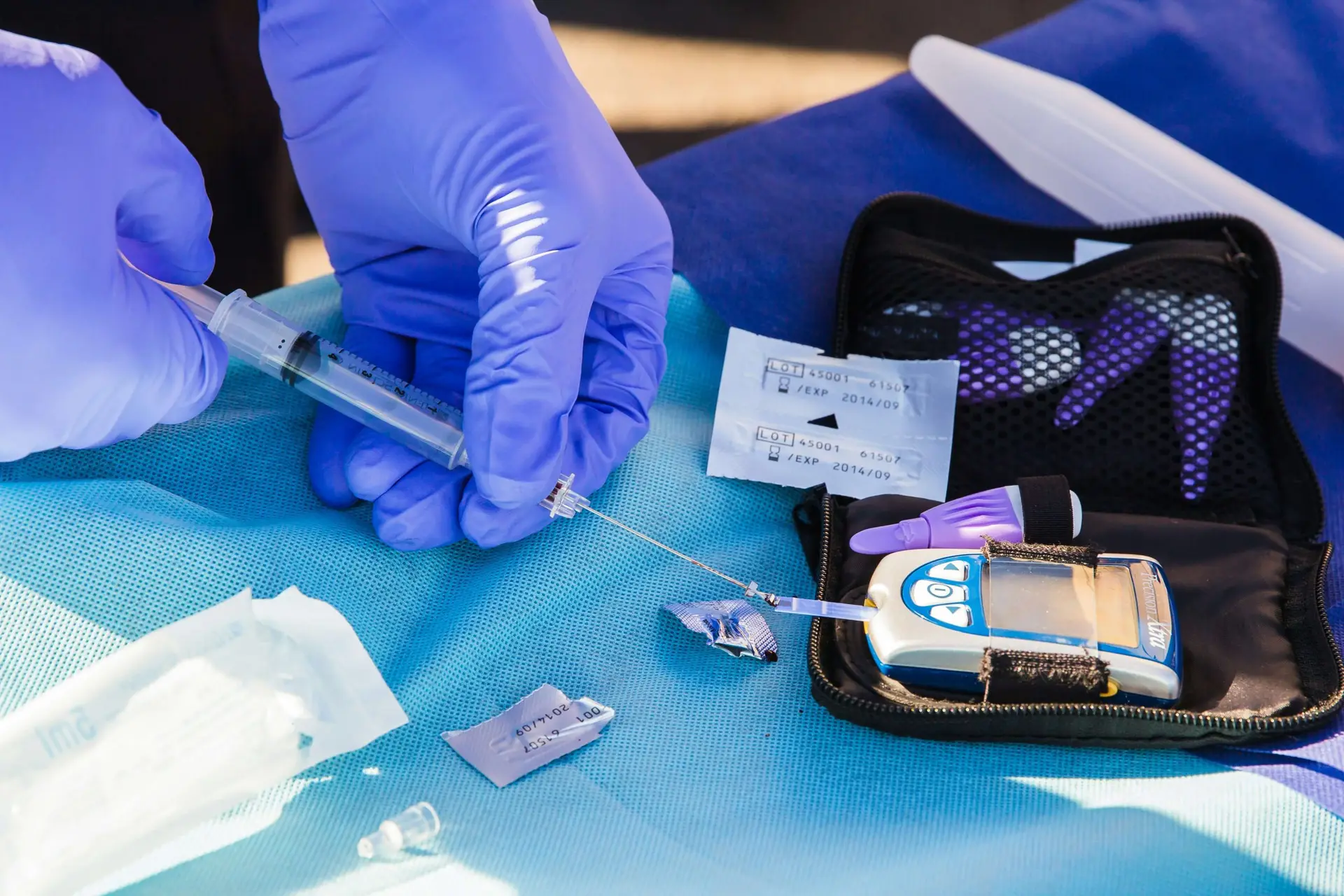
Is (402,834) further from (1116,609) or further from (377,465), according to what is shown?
(1116,609)

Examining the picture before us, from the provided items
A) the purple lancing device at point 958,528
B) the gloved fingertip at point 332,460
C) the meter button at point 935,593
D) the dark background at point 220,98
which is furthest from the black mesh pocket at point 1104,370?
the dark background at point 220,98

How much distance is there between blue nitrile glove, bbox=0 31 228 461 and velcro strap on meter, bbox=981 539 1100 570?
0.72m

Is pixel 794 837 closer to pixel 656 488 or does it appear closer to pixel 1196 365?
pixel 656 488

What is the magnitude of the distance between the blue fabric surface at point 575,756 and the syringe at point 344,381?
84 mm

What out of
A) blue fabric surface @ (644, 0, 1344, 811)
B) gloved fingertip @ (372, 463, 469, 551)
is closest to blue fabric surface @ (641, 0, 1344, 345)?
blue fabric surface @ (644, 0, 1344, 811)

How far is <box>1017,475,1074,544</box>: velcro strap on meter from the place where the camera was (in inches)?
39.8

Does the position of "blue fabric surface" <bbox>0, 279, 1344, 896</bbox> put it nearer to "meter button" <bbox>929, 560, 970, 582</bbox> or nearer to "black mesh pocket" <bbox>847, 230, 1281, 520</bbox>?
"meter button" <bbox>929, 560, 970, 582</bbox>

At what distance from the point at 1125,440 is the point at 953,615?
0.35m

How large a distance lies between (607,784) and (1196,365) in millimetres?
754

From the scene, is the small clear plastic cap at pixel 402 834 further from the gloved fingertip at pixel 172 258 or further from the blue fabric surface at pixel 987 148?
the blue fabric surface at pixel 987 148

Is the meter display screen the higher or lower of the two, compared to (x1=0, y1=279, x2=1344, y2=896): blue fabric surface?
higher

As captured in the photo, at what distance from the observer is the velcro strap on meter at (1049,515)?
3.32 feet

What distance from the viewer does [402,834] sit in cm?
86

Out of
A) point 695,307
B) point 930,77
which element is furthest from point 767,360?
point 930,77
